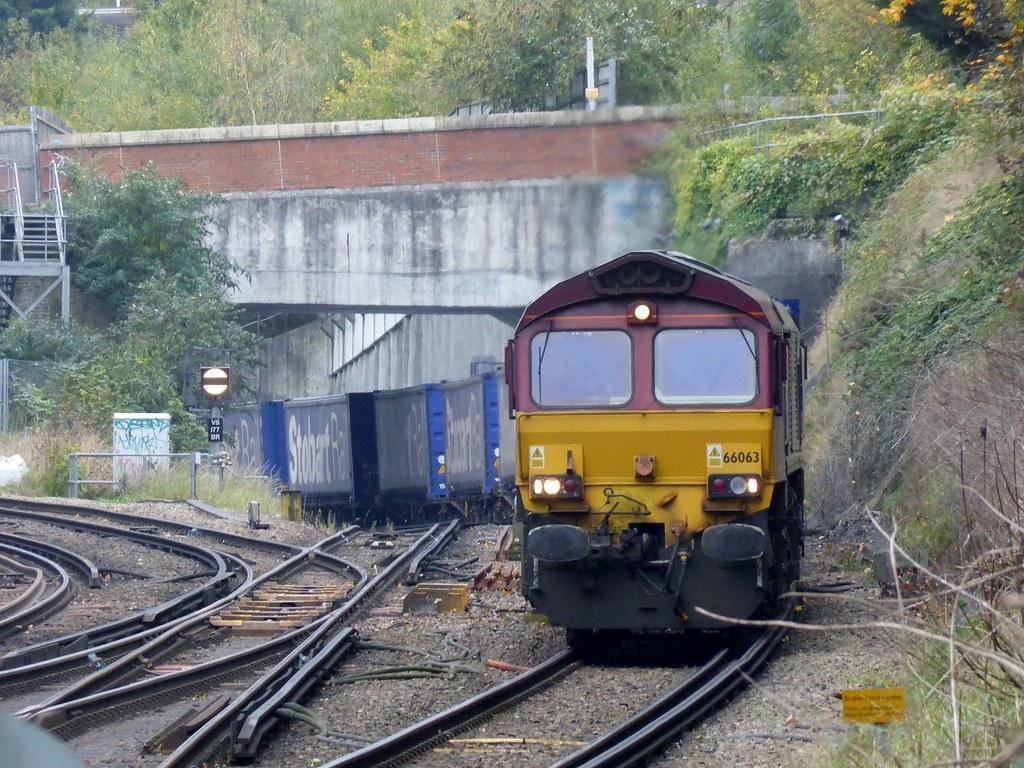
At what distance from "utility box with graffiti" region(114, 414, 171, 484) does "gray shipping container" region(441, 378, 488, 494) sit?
541cm

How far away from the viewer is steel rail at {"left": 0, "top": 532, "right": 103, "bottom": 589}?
51.6 feet

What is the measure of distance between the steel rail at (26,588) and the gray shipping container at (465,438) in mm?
9558

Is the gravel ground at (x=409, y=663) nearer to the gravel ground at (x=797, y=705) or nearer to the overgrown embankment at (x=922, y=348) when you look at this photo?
the gravel ground at (x=797, y=705)

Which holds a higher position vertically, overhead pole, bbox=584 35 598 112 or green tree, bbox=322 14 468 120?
green tree, bbox=322 14 468 120

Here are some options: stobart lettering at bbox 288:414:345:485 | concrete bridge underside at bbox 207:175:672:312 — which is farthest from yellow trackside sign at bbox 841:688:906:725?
stobart lettering at bbox 288:414:345:485

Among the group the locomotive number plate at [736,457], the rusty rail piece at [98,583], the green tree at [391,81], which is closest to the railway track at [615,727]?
the locomotive number plate at [736,457]

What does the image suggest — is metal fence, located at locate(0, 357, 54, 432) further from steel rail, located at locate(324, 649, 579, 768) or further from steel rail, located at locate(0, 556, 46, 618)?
steel rail, located at locate(324, 649, 579, 768)

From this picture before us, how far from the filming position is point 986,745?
538 centimetres

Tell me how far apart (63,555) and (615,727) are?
11.5 m

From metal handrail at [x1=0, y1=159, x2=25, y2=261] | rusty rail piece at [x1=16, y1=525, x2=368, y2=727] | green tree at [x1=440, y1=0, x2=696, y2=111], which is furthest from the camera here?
green tree at [x1=440, y1=0, x2=696, y2=111]

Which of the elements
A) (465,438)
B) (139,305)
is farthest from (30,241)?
(465,438)

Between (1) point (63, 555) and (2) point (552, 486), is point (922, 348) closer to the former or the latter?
(2) point (552, 486)

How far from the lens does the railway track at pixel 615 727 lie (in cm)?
723

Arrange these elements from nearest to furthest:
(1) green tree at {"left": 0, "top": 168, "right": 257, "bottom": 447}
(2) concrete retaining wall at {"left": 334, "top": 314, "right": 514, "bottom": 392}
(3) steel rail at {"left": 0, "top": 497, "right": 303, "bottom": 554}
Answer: (3) steel rail at {"left": 0, "top": 497, "right": 303, "bottom": 554}, (1) green tree at {"left": 0, "top": 168, "right": 257, "bottom": 447}, (2) concrete retaining wall at {"left": 334, "top": 314, "right": 514, "bottom": 392}
